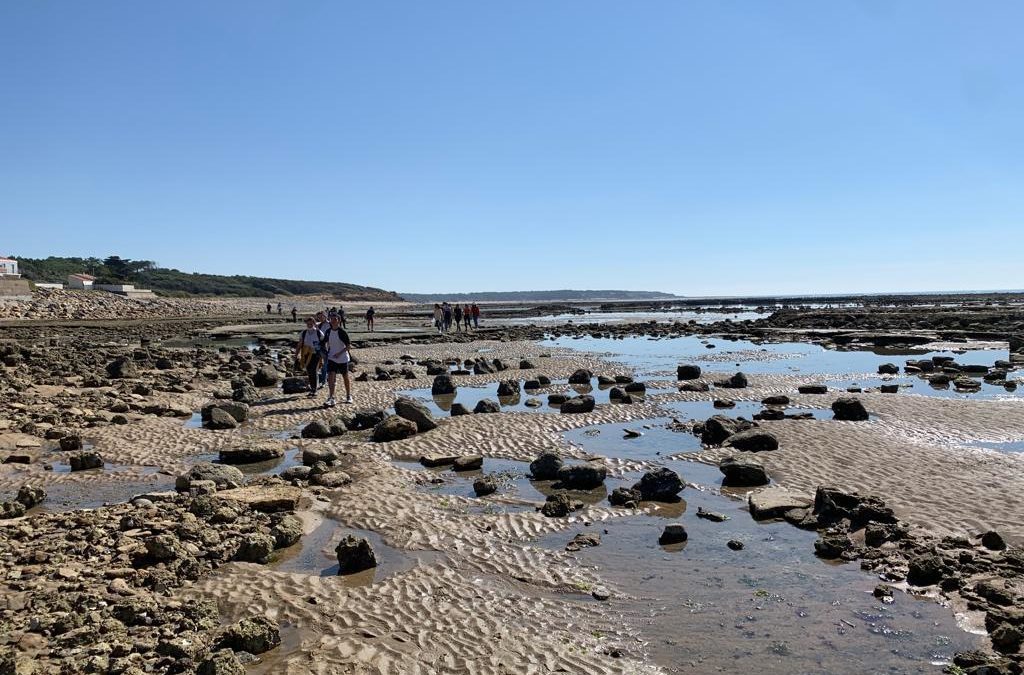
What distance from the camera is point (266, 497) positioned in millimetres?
10641

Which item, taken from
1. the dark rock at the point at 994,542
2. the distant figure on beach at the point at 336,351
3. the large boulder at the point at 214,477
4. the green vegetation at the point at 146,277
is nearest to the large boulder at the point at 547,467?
the large boulder at the point at 214,477

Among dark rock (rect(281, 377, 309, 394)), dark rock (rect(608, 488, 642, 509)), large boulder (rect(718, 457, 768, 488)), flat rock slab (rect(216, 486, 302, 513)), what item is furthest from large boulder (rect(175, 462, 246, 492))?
dark rock (rect(281, 377, 309, 394))

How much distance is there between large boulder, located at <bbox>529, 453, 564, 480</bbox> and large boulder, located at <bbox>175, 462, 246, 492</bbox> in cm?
531

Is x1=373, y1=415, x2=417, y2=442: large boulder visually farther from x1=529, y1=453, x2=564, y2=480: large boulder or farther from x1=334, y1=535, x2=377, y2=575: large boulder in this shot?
x1=334, y1=535, x2=377, y2=575: large boulder

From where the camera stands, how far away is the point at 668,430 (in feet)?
57.0

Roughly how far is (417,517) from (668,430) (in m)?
8.80

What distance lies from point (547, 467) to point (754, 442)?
5013 millimetres

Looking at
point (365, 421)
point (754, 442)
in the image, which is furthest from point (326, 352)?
point (754, 442)

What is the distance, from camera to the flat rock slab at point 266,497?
413 inches

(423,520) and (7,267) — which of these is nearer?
(423,520)

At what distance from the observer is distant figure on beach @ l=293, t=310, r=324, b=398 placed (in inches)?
852

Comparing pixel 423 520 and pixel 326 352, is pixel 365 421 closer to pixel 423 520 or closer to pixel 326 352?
pixel 326 352

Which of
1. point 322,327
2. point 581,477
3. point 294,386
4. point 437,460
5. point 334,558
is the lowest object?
point 334,558

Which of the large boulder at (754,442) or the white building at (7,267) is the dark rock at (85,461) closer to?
the large boulder at (754,442)
